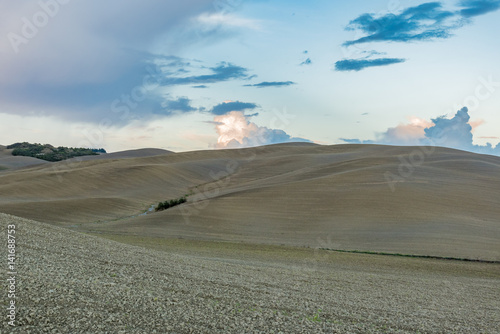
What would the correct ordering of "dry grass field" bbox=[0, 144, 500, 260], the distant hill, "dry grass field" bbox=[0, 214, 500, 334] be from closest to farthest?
"dry grass field" bbox=[0, 214, 500, 334]
"dry grass field" bbox=[0, 144, 500, 260]
the distant hill

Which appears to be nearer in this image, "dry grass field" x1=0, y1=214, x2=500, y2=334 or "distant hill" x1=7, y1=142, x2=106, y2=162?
"dry grass field" x1=0, y1=214, x2=500, y2=334

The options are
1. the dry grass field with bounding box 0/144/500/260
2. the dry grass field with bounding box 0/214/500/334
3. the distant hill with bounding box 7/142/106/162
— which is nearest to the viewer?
the dry grass field with bounding box 0/214/500/334

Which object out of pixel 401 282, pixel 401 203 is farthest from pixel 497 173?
pixel 401 282

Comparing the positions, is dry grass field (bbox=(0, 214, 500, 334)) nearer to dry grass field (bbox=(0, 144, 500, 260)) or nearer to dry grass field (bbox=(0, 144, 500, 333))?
dry grass field (bbox=(0, 144, 500, 333))

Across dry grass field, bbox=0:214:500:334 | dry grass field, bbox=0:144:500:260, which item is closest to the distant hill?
dry grass field, bbox=0:144:500:260

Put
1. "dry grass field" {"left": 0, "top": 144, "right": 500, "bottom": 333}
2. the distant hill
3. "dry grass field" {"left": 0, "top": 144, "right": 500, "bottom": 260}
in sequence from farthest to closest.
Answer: the distant hill < "dry grass field" {"left": 0, "top": 144, "right": 500, "bottom": 260} < "dry grass field" {"left": 0, "top": 144, "right": 500, "bottom": 333}

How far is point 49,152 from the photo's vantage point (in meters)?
161

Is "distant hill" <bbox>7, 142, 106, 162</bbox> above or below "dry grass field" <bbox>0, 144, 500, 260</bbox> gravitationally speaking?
above

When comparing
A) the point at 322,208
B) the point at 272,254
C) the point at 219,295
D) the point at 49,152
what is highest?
the point at 49,152

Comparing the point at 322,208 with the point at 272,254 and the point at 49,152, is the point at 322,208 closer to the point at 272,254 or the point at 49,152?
the point at 272,254

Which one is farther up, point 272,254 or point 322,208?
point 322,208

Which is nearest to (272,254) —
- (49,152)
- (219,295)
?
(219,295)

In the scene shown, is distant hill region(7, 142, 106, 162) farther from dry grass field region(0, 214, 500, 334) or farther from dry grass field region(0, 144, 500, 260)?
dry grass field region(0, 214, 500, 334)

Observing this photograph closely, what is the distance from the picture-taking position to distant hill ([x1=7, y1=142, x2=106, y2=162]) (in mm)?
148625
